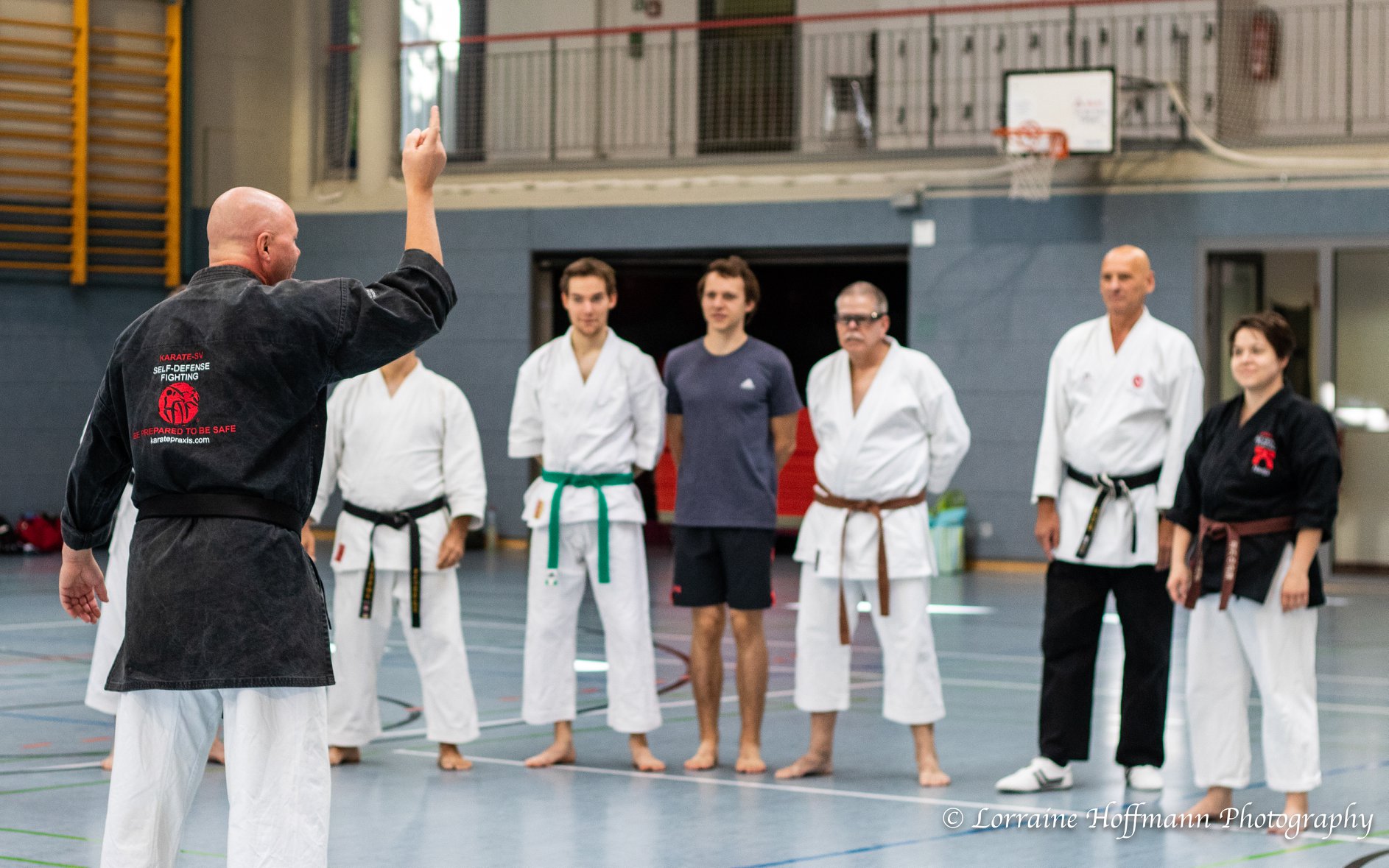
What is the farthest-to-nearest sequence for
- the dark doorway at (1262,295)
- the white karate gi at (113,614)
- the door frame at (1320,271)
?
1. the dark doorway at (1262,295)
2. the door frame at (1320,271)
3. the white karate gi at (113,614)

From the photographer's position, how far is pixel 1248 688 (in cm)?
457

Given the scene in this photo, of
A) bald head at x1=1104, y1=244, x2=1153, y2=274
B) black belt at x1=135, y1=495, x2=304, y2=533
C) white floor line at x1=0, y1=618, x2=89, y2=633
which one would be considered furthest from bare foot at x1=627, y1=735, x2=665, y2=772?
white floor line at x1=0, y1=618, x2=89, y2=633

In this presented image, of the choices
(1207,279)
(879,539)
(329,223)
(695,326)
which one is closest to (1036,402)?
(1207,279)

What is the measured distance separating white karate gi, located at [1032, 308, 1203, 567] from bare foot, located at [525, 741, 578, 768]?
182 centimetres

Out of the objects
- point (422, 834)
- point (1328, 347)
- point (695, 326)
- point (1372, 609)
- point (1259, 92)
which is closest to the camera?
point (422, 834)

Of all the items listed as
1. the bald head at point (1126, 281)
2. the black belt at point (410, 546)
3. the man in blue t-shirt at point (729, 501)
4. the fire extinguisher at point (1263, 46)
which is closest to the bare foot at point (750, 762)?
the man in blue t-shirt at point (729, 501)

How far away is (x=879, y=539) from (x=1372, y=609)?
639cm

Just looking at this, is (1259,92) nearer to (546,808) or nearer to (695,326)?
(695,326)

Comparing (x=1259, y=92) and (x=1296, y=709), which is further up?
(x=1259, y=92)

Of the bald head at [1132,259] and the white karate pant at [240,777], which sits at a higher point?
the bald head at [1132,259]

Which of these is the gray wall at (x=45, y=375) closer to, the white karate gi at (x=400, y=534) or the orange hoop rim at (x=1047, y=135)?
the orange hoop rim at (x=1047, y=135)

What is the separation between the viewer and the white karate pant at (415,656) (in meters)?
5.38

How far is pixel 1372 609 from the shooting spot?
33.8 ft

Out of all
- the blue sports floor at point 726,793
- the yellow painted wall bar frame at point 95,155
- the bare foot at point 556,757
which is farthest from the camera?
the yellow painted wall bar frame at point 95,155
